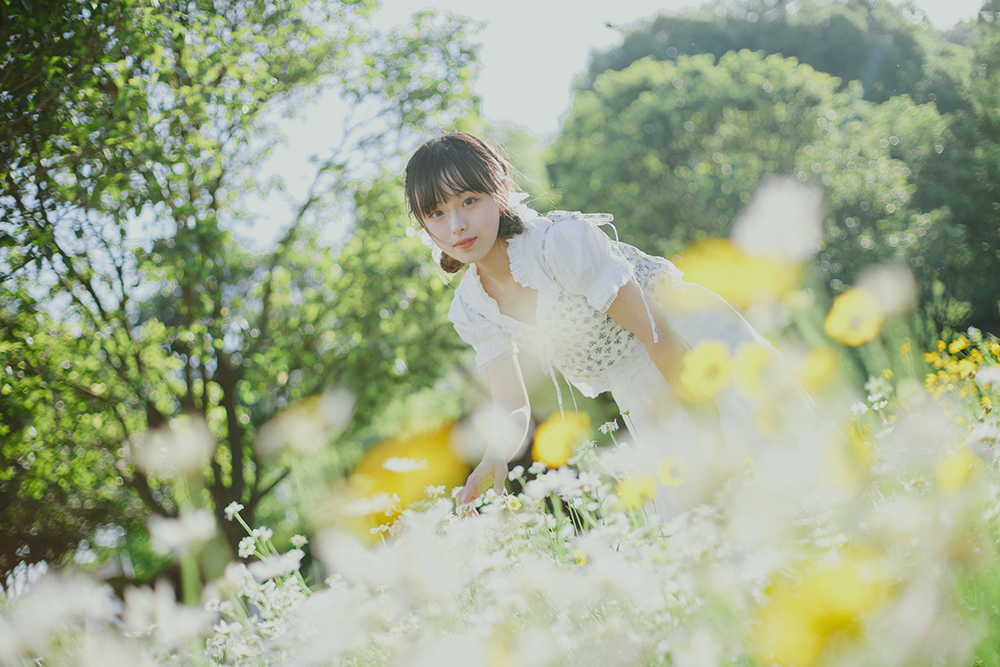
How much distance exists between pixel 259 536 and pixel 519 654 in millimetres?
1376

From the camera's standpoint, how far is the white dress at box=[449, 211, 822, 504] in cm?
207

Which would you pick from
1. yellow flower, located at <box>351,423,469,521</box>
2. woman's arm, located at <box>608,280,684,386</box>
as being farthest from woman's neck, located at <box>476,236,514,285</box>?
yellow flower, located at <box>351,423,469,521</box>

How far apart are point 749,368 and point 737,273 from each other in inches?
431

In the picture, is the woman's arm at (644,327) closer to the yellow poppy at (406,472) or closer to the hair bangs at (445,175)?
the hair bangs at (445,175)

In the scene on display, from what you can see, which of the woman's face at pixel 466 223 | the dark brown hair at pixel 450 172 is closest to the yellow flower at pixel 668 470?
the woman's face at pixel 466 223

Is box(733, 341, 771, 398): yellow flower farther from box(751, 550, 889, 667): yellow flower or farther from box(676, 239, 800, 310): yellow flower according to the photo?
box(676, 239, 800, 310): yellow flower

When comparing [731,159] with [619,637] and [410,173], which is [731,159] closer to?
[410,173]

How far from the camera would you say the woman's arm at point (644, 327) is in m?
2.04

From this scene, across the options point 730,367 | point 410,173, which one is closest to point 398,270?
point 410,173

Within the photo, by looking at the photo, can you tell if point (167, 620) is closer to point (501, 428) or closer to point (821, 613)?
point (501, 428)

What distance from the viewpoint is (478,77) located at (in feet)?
21.1

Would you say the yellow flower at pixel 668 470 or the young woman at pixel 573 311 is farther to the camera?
the young woman at pixel 573 311

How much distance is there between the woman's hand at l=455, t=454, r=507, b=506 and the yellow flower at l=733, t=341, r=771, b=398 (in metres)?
0.84

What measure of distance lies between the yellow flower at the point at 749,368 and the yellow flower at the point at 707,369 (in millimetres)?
31
